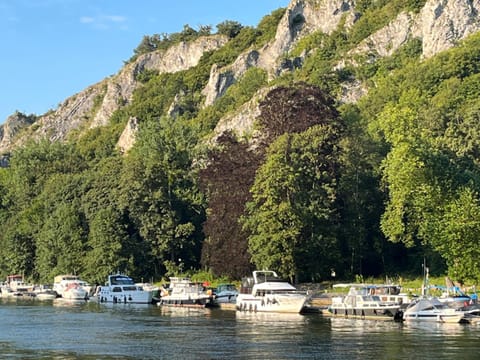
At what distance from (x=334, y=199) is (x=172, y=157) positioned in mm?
43805

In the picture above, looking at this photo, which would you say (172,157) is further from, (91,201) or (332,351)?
(332,351)

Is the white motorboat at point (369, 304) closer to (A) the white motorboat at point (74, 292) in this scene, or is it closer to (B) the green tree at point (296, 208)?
(B) the green tree at point (296, 208)

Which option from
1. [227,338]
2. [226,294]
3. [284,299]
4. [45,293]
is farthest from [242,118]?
[227,338]

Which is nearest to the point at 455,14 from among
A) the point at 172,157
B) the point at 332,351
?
the point at 172,157

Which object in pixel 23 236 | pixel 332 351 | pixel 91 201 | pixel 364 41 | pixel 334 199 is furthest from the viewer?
pixel 364 41

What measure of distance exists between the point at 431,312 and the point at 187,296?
3025 centimetres

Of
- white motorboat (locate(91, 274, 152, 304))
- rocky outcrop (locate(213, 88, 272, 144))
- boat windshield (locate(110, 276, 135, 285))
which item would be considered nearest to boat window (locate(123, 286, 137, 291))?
white motorboat (locate(91, 274, 152, 304))

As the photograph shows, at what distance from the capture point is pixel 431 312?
199 feet

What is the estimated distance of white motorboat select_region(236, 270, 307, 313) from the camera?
70500 mm

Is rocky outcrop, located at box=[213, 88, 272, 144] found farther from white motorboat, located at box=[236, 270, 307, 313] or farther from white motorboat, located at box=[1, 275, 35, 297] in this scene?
white motorboat, located at box=[236, 270, 307, 313]

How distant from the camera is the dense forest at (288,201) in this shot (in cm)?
8138

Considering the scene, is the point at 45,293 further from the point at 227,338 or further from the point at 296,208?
the point at 227,338

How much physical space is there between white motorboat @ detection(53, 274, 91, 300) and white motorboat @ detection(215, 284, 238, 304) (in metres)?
26.4

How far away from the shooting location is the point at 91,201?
395ft
